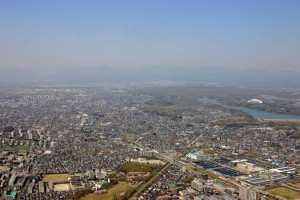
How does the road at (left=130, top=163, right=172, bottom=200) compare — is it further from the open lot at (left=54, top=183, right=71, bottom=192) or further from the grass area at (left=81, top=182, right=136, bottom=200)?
the open lot at (left=54, top=183, right=71, bottom=192)

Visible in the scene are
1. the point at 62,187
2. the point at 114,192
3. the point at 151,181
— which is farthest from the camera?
the point at 151,181

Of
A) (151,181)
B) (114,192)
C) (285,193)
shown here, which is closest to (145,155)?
(151,181)

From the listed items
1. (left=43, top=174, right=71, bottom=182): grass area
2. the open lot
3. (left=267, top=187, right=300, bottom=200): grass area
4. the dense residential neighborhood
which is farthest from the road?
(left=267, top=187, right=300, bottom=200): grass area

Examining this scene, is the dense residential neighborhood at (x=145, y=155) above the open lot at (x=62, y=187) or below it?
above

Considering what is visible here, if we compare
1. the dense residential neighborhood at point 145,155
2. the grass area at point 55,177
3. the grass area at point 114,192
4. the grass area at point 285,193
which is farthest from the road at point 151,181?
the grass area at point 285,193

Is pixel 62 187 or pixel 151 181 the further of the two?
pixel 151 181

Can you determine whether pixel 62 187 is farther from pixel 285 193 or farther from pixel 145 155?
pixel 285 193

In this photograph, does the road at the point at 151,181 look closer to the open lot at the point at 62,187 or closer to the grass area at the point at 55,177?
the open lot at the point at 62,187

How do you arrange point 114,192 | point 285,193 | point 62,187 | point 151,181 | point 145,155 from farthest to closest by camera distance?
point 145,155
point 151,181
point 62,187
point 285,193
point 114,192
